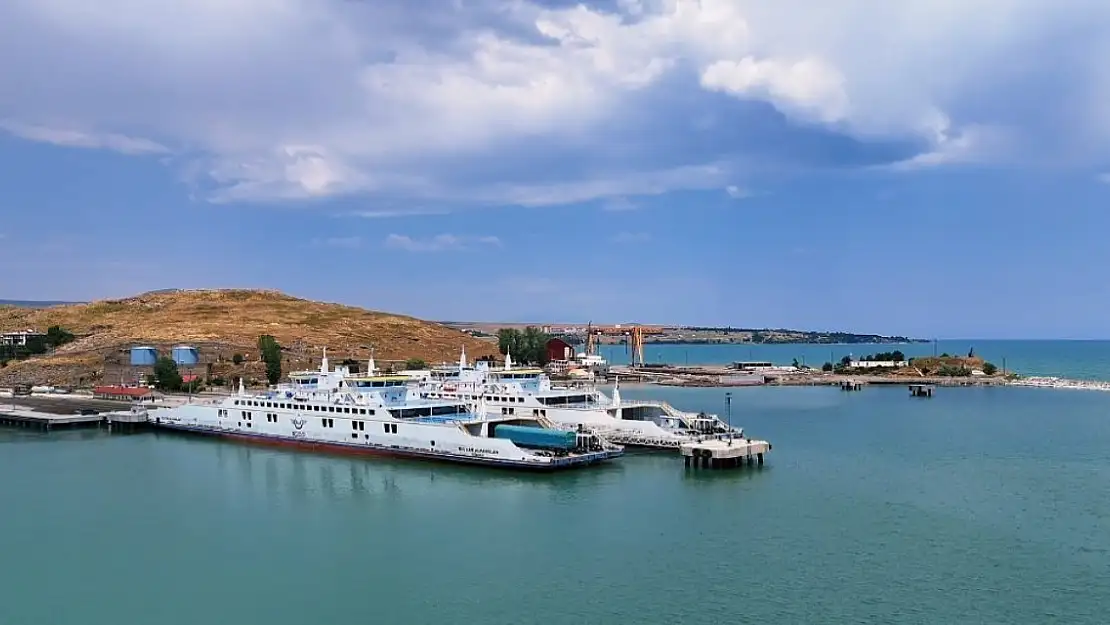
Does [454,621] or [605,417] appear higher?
[605,417]

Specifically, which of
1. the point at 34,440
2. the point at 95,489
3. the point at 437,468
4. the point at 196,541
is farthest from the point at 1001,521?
the point at 34,440

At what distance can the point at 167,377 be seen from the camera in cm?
7962

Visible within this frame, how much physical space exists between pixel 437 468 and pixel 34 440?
96.1 ft

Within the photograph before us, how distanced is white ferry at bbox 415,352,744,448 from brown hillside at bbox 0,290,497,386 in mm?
42837

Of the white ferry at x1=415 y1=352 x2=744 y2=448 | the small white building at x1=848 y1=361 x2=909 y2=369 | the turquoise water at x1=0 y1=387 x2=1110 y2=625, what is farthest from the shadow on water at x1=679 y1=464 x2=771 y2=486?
the small white building at x1=848 y1=361 x2=909 y2=369

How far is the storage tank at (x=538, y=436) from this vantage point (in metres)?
43.8

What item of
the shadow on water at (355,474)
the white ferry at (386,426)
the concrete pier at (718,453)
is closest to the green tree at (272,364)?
the white ferry at (386,426)

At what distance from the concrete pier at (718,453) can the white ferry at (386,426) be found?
3885mm

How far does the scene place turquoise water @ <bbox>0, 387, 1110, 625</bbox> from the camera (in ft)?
79.0

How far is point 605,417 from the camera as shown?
167ft

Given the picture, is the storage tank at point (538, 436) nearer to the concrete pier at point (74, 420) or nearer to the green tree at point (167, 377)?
the concrete pier at point (74, 420)

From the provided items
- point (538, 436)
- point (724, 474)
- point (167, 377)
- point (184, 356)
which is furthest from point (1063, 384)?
point (184, 356)

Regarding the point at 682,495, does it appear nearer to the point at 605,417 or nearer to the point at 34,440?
the point at 605,417

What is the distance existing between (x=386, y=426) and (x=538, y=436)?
8188 mm
